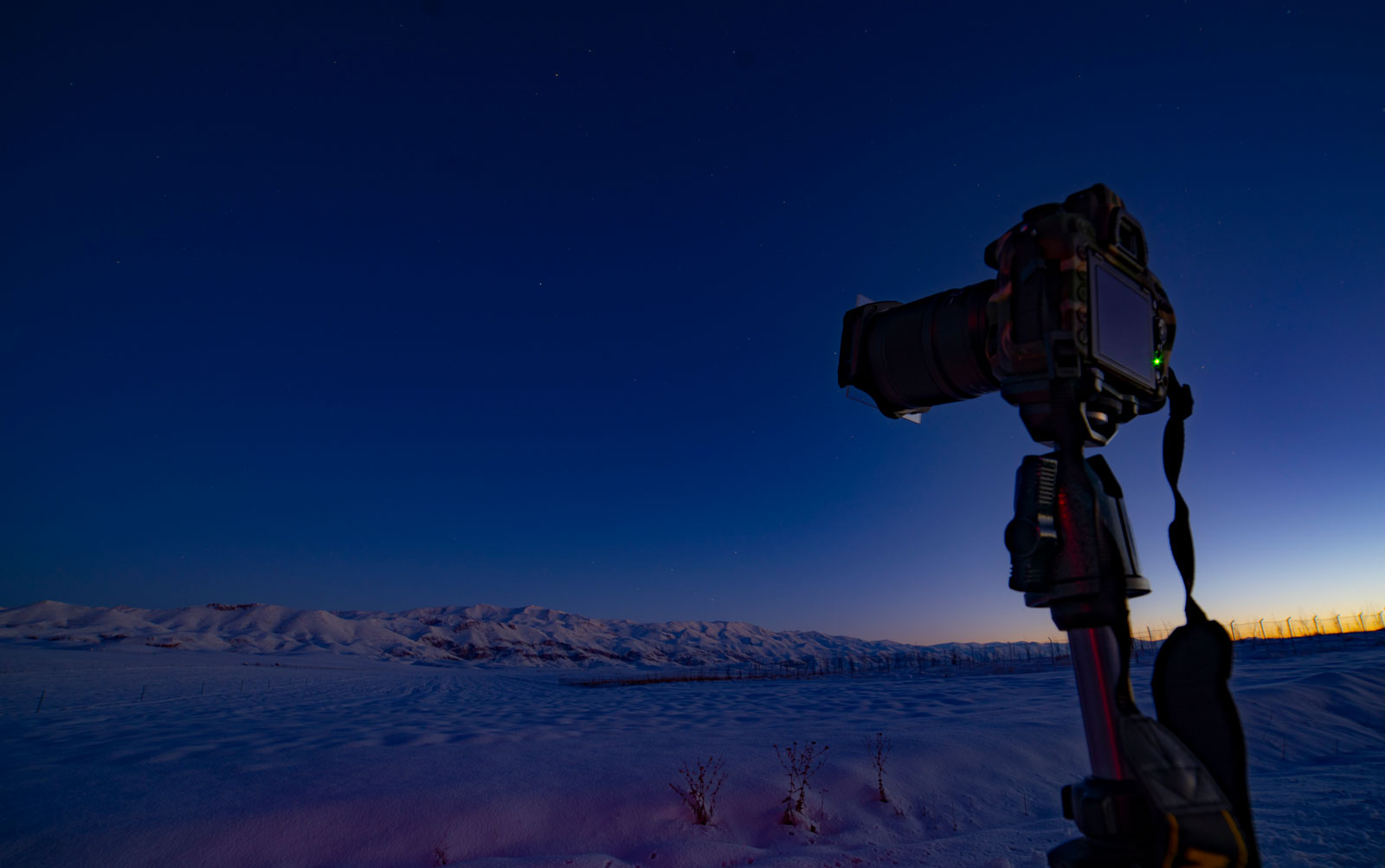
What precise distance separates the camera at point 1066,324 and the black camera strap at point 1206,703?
367mm

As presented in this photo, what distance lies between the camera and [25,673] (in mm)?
20969

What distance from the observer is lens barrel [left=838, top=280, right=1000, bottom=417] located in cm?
140

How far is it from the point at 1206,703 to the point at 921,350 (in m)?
0.89

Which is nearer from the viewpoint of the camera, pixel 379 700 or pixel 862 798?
pixel 862 798

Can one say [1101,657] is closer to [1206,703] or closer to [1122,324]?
[1206,703]

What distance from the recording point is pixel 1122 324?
119 cm

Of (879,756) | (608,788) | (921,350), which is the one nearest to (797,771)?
(879,756)

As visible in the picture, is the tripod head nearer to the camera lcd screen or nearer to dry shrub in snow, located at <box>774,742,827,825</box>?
the camera lcd screen

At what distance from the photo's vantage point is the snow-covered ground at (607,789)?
126 inches

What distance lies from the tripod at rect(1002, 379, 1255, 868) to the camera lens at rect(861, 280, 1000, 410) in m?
0.25

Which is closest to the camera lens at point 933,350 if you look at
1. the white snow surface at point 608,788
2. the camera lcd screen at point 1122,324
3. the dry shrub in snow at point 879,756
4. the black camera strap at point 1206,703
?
the camera lcd screen at point 1122,324

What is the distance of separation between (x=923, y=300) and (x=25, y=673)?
32210 mm

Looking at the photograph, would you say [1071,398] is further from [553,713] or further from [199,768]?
[553,713]

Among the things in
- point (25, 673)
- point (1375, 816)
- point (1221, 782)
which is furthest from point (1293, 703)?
point (25, 673)
